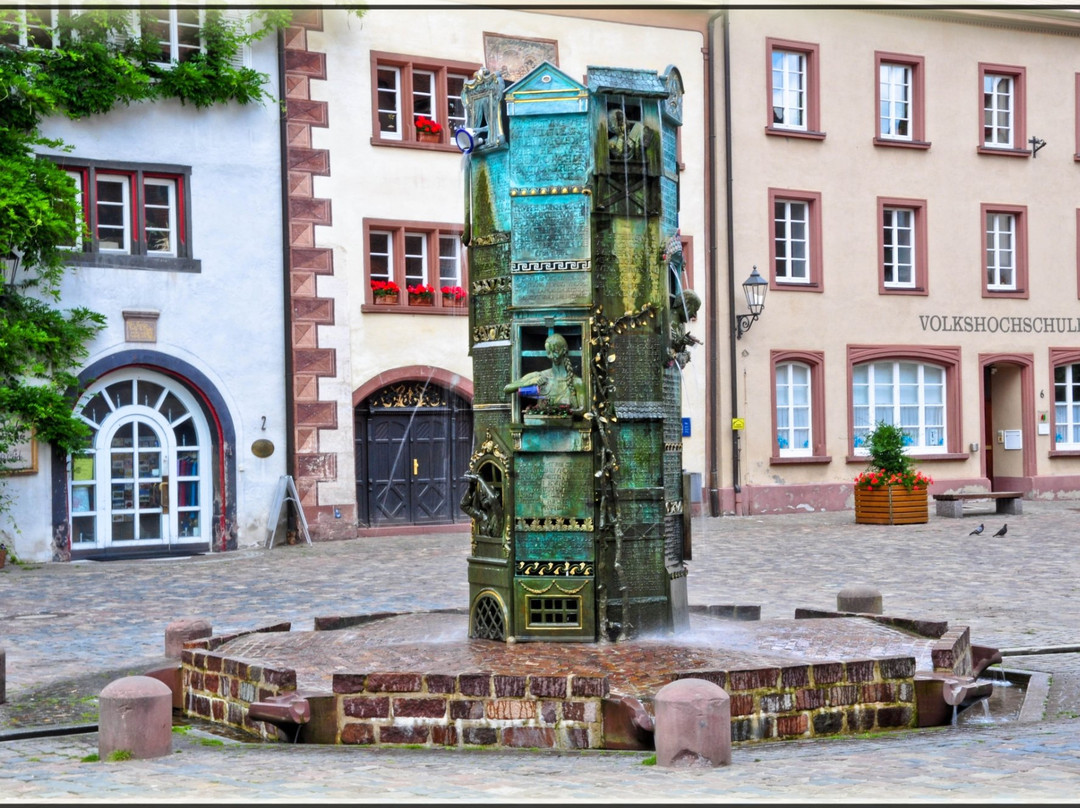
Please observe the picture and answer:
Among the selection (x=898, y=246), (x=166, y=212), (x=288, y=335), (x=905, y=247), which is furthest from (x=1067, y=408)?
(x=166, y=212)

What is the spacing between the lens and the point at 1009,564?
1764 centimetres

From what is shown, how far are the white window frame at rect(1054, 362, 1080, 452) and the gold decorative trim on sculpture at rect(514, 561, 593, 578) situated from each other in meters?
22.8

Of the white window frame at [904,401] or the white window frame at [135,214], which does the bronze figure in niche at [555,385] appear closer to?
the white window frame at [135,214]

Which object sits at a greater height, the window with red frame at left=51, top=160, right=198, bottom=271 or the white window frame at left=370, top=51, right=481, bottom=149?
the white window frame at left=370, top=51, right=481, bottom=149

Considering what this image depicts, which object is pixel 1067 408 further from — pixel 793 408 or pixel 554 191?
pixel 554 191

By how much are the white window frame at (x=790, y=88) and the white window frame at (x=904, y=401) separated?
4.60m

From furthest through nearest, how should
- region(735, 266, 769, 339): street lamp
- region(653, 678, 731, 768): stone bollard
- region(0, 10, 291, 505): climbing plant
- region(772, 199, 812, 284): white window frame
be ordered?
1. region(772, 199, 812, 284): white window frame
2. region(735, 266, 769, 339): street lamp
3. region(0, 10, 291, 505): climbing plant
4. region(653, 678, 731, 768): stone bollard

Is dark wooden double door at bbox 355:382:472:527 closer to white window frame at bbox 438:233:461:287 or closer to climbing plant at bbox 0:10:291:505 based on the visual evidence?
white window frame at bbox 438:233:461:287

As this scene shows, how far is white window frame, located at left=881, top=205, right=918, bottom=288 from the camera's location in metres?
29.0

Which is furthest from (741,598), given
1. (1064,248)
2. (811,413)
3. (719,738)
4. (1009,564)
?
(1064,248)

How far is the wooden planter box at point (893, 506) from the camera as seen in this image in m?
24.3

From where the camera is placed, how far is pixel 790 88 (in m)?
28.2

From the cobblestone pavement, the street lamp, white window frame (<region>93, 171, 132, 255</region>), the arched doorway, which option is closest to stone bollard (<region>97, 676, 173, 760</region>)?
the cobblestone pavement

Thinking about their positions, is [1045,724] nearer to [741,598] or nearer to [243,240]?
[741,598]
